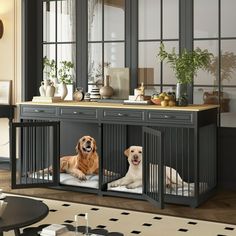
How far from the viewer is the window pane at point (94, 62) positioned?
22.2ft

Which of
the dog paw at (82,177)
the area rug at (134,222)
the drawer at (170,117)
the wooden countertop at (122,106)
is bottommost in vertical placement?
the area rug at (134,222)

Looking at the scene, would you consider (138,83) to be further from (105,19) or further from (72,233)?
(72,233)

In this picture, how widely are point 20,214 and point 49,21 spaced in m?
3.91

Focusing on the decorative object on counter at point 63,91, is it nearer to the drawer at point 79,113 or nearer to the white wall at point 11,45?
the drawer at point 79,113

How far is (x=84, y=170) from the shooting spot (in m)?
6.28

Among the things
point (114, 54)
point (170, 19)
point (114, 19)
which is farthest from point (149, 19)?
point (114, 54)

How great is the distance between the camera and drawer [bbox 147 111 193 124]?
5.30 m

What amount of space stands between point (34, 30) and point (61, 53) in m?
0.49

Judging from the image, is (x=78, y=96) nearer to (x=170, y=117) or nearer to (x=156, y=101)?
(x=156, y=101)

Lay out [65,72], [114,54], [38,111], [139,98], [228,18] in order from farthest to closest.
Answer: [65,72], [114,54], [38,111], [228,18], [139,98]

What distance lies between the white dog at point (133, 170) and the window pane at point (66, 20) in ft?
6.28

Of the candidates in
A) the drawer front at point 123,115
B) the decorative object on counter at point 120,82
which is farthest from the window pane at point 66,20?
the drawer front at point 123,115

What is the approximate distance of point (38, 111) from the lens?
620 cm

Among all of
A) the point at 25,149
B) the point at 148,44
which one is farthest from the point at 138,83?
the point at 25,149
